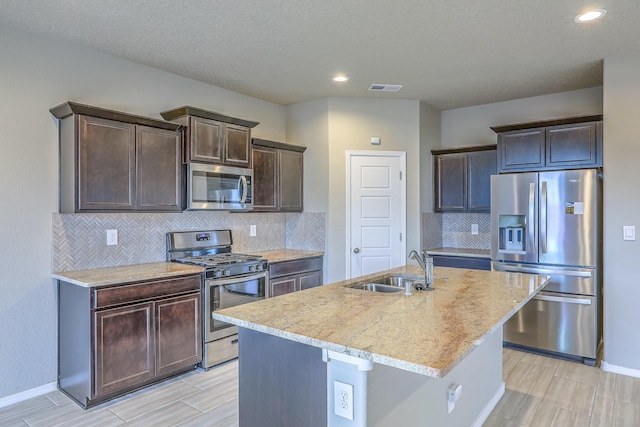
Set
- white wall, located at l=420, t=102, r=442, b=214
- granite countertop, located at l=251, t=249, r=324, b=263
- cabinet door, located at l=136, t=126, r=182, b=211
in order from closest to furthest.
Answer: cabinet door, located at l=136, t=126, r=182, b=211, granite countertop, located at l=251, t=249, r=324, b=263, white wall, located at l=420, t=102, r=442, b=214

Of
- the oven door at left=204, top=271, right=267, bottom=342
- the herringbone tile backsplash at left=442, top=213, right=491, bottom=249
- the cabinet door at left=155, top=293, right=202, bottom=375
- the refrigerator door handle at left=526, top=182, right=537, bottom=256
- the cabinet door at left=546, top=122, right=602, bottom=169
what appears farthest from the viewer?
the herringbone tile backsplash at left=442, top=213, right=491, bottom=249

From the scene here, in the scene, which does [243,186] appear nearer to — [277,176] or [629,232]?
[277,176]

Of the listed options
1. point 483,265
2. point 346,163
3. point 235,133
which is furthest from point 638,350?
point 235,133

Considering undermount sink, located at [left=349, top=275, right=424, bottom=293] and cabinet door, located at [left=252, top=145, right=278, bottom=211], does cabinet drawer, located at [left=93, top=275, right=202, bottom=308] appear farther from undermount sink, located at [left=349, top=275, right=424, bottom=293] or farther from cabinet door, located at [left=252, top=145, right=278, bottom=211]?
undermount sink, located at [left=349, top=275, right=424, bottom=293]

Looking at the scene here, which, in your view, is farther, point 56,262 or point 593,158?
point 593,158

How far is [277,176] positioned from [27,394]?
2.95 meters

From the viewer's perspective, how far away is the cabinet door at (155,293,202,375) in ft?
10.3

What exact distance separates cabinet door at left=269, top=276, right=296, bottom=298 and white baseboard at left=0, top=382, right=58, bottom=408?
1.91 m

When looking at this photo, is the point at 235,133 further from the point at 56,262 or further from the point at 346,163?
the point at 56,262

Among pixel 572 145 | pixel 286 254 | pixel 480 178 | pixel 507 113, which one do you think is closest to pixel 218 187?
pixel 286 254

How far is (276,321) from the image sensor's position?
173 cm

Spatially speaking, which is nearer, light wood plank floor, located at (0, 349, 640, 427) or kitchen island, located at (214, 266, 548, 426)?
kitchen island, located at (214, 266, 548, 426)

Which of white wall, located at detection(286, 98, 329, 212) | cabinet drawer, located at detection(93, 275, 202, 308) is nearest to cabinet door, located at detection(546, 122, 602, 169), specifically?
white wall, located at detection(286, 98, 329, 212)

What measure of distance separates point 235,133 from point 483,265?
3.04m
